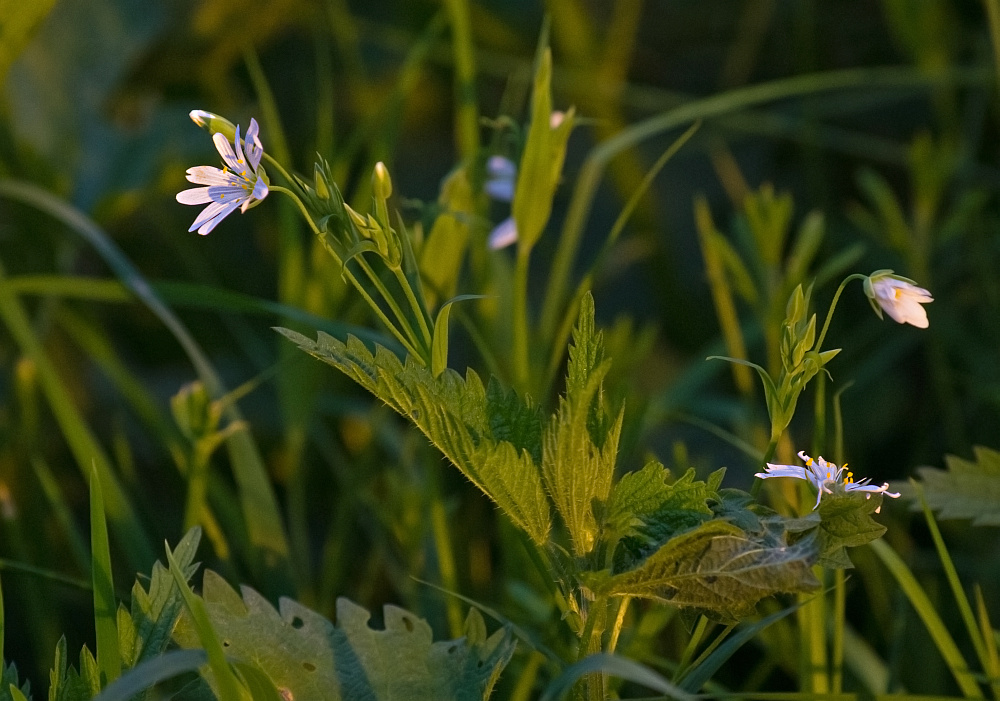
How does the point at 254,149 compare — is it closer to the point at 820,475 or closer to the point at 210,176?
the point at 210,176

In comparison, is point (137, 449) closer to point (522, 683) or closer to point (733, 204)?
point (522, 683)

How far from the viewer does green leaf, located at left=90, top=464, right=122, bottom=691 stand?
455 mm

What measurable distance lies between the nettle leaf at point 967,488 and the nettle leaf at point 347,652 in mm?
281


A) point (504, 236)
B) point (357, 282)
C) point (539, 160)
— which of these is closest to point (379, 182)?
point (357, 282)

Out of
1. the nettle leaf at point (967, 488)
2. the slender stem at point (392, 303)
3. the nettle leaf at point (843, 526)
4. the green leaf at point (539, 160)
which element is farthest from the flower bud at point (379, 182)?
the nettle leaf at point (967, 488)

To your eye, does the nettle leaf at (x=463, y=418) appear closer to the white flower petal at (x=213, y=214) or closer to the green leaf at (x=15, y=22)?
the white flower petal at (x=213, y=214)

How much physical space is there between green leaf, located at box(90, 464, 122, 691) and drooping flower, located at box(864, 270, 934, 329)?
1.28 feet

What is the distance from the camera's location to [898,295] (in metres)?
0.50

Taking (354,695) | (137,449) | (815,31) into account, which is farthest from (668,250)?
(354,695)

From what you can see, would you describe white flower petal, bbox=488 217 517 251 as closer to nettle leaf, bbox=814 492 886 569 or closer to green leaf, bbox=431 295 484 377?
green leaf, bbox=431 295 484 377

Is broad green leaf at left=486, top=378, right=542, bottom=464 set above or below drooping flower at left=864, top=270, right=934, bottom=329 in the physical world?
below

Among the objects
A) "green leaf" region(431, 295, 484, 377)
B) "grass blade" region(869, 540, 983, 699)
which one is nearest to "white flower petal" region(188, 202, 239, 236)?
"green leaf" region(431, 295, 484, 377)

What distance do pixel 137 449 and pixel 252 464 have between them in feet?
1.94

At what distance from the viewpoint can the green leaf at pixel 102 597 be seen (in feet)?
1.49
